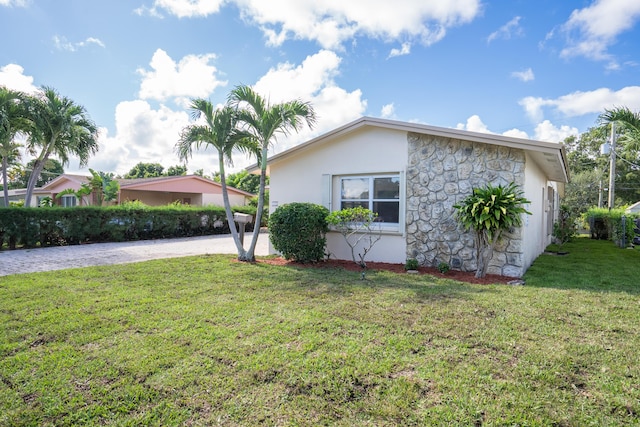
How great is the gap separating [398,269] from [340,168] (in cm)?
316

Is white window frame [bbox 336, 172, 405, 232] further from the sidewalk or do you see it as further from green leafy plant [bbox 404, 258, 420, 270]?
the sidewalk

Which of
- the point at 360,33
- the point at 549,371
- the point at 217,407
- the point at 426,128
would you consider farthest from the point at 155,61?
the point at 549,371

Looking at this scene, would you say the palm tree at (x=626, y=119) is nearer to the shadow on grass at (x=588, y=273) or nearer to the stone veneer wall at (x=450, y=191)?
the shadow on grass at (x=588, y=273)

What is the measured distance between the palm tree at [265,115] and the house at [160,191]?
55.4 ft

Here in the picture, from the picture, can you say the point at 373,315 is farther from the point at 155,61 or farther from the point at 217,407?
the point at 155,61

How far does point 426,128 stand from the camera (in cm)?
781

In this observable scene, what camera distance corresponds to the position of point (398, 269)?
803 centimetres

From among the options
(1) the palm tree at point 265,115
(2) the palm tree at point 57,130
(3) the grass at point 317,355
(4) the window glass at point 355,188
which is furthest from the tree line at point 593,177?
(2) the palm tree at point 57,130

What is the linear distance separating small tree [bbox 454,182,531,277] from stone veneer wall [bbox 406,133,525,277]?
1.05 ft

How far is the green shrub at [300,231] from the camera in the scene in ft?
27.2

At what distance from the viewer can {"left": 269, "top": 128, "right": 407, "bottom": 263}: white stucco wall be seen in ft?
28.1

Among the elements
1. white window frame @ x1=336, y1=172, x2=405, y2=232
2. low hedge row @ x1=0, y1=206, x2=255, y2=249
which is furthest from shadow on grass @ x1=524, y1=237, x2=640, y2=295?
low hedge row @ x1=0, y1=206, x2=255, y2=249

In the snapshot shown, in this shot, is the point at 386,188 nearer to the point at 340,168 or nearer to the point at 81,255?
the point at 340,168

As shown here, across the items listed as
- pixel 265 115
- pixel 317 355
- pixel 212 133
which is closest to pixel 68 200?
pixel 212 133
